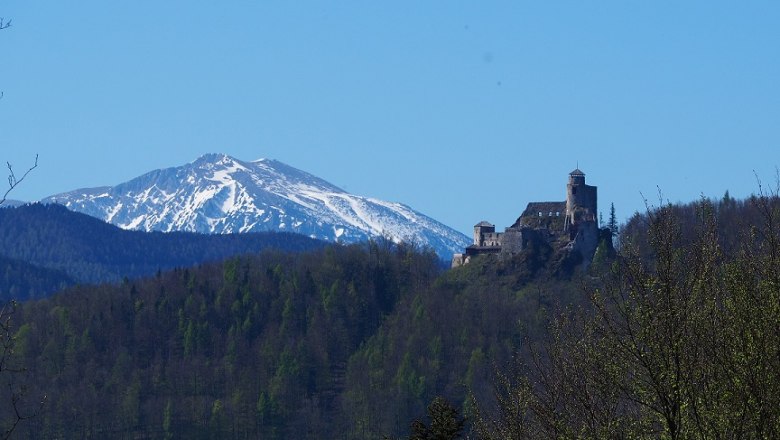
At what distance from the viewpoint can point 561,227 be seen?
168 m

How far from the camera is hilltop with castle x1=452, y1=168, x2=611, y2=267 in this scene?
6437 inches

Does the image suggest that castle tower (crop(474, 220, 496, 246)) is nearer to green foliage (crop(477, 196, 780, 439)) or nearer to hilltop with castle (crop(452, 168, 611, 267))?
hilltop with castle (crop(452, 168, 611, 267))

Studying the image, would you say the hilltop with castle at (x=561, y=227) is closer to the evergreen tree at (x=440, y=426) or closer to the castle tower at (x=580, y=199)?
the castle tower at (x=580, y=199)

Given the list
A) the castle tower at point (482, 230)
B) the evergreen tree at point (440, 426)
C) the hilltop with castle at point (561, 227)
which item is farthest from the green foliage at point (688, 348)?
the castle tower at point (482, 230)

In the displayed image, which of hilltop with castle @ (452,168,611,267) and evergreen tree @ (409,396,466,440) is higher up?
hilltop with castle @ (452,168,611,267)

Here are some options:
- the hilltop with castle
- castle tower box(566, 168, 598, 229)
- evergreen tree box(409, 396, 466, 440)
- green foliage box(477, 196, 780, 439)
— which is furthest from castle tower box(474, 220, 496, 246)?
green foliage box(477, 196, 780, 439)

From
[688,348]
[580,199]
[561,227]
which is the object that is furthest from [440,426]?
[561,227]

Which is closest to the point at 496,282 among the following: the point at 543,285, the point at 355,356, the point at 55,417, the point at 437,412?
the point at 543,285

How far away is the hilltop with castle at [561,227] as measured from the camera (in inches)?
6437

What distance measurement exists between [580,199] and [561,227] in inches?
195

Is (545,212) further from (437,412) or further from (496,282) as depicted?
(437,412)

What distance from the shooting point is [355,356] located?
197m

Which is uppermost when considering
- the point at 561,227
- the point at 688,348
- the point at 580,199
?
the point at 580,199

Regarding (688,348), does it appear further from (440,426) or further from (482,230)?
(482,230)
